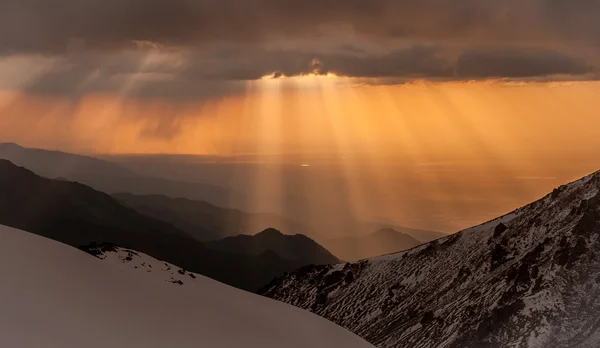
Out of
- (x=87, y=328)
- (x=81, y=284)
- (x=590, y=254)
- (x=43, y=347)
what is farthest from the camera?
(x=590, y=254)

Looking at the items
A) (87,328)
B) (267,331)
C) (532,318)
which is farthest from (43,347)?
(532,318)

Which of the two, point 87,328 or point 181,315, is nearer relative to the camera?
point 87,328

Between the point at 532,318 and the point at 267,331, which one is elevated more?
the point at 532,318

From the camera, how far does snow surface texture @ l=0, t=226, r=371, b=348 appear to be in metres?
9.98

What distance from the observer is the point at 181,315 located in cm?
1241

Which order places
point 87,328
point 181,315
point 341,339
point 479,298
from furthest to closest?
point 479,298 → point 341,339 → point 181,315 → point 87,328

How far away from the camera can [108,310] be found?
1114cm

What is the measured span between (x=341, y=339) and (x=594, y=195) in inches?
7936

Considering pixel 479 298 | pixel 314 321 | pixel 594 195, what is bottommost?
pixel 314 321

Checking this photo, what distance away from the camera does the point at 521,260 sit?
7692 inches

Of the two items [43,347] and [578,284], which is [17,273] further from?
[578,284]

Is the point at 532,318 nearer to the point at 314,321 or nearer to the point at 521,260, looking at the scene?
the point at 521,260

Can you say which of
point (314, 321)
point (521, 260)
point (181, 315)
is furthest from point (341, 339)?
point (521, 260)

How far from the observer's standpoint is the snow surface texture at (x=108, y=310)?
9.98 metres
